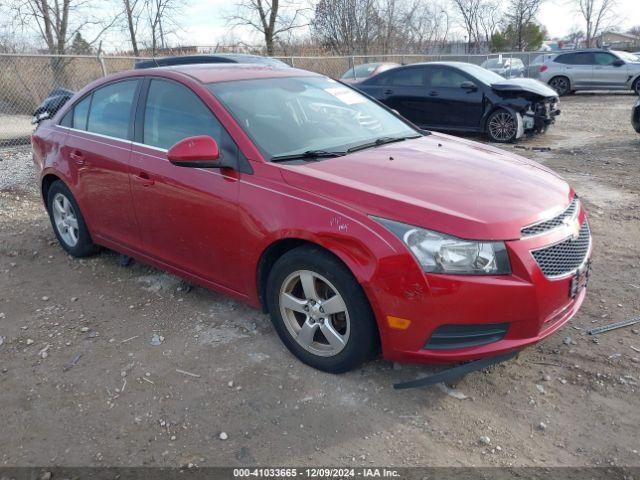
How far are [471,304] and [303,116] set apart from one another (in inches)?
71.0

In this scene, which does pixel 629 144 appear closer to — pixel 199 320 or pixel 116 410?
pixel 199 320

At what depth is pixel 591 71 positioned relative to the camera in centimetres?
1945

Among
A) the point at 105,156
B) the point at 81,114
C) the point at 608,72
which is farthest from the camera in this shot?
the point at 608,72

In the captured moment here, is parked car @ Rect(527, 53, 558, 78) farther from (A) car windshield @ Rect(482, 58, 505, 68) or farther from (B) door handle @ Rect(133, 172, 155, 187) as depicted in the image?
(B) door handle @ Rect(133, 172, 155, 187)

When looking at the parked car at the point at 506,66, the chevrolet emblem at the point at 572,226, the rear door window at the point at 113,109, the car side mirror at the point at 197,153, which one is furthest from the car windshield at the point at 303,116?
the parked car at the point at 506,66

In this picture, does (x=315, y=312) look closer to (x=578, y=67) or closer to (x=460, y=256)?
(x=460, y=256)

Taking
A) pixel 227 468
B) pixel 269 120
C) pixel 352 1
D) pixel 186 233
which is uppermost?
pixel 352 1

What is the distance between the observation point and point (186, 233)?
3.63 metres

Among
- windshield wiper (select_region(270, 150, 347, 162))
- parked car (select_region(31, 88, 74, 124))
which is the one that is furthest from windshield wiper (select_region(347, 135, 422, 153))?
parked car (select_region(31, 88, 74, 124))

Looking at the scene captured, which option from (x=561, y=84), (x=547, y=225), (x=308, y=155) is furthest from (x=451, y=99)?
(x=561, y=84)

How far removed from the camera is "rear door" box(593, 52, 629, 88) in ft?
62.1

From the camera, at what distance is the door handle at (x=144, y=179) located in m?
3.78

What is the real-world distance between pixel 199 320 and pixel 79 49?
22170 mm

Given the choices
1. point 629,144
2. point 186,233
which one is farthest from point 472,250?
point 629,144
